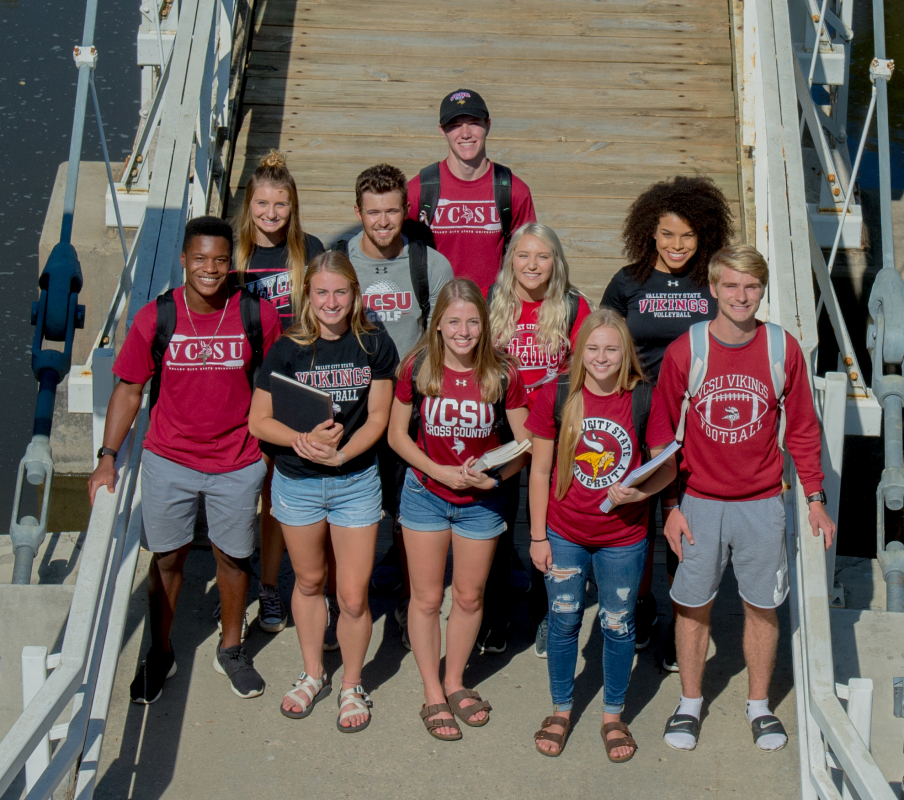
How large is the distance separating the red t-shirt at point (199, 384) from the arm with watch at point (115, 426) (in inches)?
2.2

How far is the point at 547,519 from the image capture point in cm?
370

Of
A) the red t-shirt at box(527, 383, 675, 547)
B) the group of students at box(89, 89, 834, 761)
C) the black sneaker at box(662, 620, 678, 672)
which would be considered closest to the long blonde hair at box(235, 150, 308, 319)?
the group of students at box(89, 89, 834, 761)

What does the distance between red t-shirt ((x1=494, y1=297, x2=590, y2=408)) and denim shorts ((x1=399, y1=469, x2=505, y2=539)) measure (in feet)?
1.50

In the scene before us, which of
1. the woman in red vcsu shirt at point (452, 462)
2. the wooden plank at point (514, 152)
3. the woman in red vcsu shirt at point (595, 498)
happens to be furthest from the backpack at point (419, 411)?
the wooden plank at point (514, 152)

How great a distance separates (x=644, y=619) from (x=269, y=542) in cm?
152

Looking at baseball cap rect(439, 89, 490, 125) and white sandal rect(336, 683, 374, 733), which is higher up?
baseball cap rect(439, 89, 490, 125)

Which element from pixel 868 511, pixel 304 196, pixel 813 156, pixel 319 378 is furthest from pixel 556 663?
pixel 868 511

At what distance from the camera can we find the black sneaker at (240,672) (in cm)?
399

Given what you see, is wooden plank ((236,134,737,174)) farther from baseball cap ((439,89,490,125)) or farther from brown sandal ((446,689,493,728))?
brown sandal ((446,689,493,728))

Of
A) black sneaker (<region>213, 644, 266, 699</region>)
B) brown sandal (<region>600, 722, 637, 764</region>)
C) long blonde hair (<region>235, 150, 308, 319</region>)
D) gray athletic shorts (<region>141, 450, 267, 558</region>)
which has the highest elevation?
long blonde hair (<region>235, 150, 308, 319</region>)

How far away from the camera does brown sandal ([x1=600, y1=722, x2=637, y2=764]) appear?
12.2 ft

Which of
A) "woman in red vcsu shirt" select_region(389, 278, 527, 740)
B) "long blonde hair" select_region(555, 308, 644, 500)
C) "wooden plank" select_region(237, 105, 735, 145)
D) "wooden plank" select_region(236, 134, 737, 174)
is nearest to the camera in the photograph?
"long blonde hair" select_region(555, 308, 644, 500)

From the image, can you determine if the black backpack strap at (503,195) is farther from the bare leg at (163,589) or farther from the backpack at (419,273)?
the bare leg at (163,589)

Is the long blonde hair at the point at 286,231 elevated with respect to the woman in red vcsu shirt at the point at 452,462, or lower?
Answer: elevated
